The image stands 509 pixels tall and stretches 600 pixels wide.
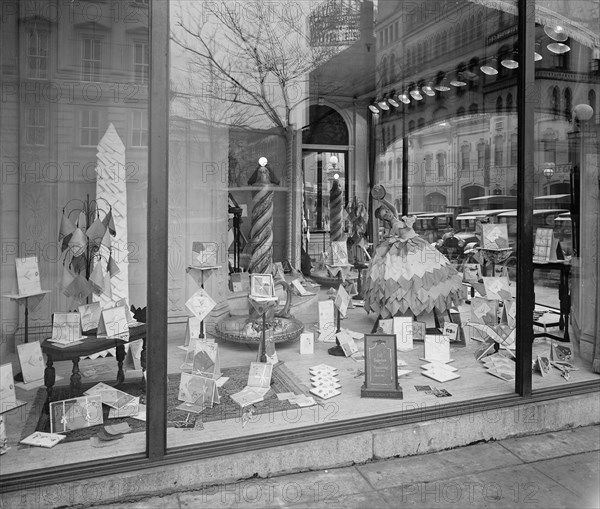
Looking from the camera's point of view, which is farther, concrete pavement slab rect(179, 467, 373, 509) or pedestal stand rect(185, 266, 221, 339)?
pedestal stand rect(185, 266, 221, 339)

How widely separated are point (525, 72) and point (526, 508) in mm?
2310

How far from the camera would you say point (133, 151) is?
3.76m

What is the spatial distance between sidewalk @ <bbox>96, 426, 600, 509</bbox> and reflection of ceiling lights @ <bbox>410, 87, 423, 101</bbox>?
5580mm

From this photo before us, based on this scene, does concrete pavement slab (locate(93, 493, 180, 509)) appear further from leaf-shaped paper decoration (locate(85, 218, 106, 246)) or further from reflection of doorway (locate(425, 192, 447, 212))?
reflection of doorway (locate(425, 192, 447, 212))

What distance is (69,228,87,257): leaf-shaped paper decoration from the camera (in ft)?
9.34

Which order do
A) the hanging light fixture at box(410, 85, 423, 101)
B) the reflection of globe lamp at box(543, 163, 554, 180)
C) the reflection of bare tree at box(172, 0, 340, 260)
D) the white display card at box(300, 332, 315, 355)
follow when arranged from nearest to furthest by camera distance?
the white display card at box(300, 332, 315, 355) → the reflection of bare tree at box(172, 0, 340, 260) → the reflection of globe lamp at box(543, 163, 554, 180) → the hanging light fixture at box(410, 85, 423, 101)

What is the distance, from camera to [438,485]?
233 cm

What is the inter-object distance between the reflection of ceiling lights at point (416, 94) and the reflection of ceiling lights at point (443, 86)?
11.9 inches

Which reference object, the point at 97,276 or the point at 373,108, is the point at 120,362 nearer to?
the point at 97,276

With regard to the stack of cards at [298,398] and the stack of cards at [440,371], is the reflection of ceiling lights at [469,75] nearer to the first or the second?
the stack of cards at [440,371]

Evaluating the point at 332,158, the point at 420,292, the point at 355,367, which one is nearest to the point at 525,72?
the point at 420,292

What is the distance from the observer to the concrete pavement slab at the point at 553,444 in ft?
8.76

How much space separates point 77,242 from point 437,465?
88.8 inches

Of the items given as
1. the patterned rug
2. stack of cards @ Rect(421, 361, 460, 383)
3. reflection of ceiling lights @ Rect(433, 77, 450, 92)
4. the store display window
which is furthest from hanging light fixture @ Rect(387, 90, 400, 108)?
the patterned rug
